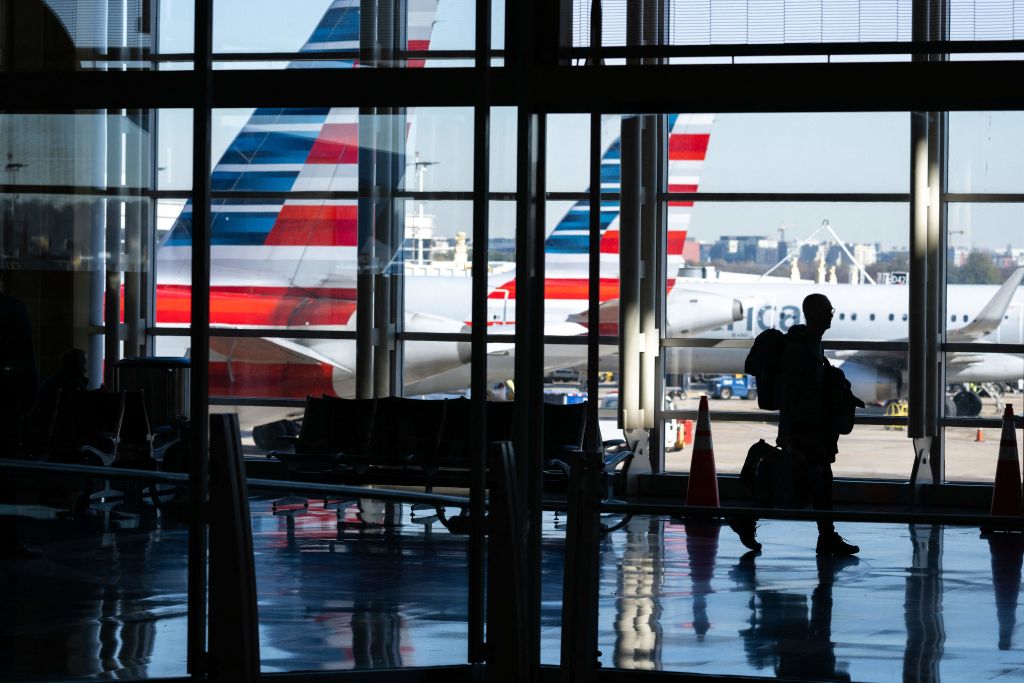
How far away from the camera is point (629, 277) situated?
11352mm

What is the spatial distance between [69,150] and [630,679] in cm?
248

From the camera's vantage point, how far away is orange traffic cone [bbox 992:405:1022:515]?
9.55 m

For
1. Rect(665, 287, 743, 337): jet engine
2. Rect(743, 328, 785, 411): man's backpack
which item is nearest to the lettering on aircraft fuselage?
Rect(665, 287, 743, 337): jet engine

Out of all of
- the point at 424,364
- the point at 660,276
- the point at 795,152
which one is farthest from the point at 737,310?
the point at 424,364

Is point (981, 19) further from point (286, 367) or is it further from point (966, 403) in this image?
point (286, 367)

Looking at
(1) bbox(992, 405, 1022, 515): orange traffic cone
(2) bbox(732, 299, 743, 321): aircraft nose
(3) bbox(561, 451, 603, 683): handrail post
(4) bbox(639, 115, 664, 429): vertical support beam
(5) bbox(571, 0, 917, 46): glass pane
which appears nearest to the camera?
(3) bbox(561, 451, 603, 683): handrail post

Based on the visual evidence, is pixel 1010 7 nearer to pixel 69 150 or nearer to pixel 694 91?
pixel 694 91

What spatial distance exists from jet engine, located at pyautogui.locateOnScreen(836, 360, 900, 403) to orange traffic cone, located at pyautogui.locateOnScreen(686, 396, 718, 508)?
8.93 feet

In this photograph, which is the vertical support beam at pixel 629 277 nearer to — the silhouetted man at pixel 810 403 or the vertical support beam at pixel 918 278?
the vertical support beam at pixel 918 278

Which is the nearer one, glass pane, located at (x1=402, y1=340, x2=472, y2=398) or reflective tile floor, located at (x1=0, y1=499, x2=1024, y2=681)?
reflective tile floor, located at (x1=0, y1=499, x2=1024, y2=681)

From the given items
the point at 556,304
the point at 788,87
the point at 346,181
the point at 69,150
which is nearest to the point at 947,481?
the point at 556,304

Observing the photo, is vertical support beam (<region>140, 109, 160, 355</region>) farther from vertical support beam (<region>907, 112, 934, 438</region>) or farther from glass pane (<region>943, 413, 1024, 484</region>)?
glass pane (<region>943, 413, 1024, 484</region>)

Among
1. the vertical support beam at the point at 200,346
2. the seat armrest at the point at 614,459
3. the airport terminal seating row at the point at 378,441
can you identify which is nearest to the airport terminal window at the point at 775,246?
the seat armrest at the point at 614,459

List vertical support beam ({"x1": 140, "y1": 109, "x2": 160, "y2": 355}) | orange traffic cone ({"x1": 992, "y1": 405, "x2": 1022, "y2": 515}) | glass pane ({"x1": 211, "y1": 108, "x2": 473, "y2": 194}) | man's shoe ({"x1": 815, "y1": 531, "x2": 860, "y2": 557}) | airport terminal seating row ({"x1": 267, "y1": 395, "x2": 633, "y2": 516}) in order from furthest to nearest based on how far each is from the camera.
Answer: orange traffic cone ({"x1": 992, "y1": 405, "x2": 1022, "y2": 515}), man's shoe ({"x1": 815, "y1": 531, "x2": 860, "y2": 557}), airport terminal seating row ({"x1": 267, "y1": 395, "x2": 633, "y2": 516}), glass pane ({"x1": 211, "y1": 108, "x2": 473, "y2": 194}), vertical support beam ({"x1": 140, "y1": 109, "x2": 160, "y2": 355})
